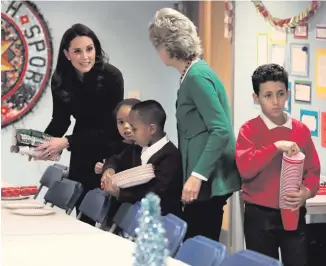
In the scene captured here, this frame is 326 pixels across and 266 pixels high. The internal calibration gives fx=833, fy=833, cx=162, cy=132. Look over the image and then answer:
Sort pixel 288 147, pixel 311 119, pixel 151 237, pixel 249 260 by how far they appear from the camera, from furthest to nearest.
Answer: pixel 311 119, pixel 288 147, pixel 249 260, pixel 151 237

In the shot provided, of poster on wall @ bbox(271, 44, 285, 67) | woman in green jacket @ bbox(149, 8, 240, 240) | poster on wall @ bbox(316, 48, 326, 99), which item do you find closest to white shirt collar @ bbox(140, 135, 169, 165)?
woman in green jacket @ bbox(149, 8, 240, 240)

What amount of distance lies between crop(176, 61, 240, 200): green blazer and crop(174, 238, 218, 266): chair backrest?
0.71 m

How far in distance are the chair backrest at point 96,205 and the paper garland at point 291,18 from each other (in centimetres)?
168

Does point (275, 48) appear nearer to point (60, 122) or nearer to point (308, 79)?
point (308, 79)

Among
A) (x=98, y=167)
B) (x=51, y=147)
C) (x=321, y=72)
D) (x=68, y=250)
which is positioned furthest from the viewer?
(x=321, y=72)

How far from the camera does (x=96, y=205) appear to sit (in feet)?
14.3

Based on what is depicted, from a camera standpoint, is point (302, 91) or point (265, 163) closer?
point (265, 163)

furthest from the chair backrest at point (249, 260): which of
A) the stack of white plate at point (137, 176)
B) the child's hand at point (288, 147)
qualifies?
the stack of white plate at point (137, 176)

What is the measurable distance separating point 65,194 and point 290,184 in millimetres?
1625

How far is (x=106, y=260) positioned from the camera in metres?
2.99

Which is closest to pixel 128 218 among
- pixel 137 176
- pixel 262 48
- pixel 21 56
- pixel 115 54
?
pixel 137 176

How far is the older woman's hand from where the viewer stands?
12.3 ft

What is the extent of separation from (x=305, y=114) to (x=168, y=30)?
1.59 meters

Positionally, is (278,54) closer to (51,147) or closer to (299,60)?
(299,60)
